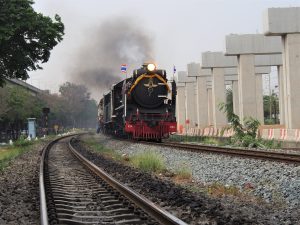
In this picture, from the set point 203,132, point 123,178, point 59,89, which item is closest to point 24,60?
point 123,178

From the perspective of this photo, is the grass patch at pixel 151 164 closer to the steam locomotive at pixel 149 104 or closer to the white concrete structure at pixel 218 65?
the steam locomotive at pixel 149 104

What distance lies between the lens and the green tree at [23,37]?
23.3 m

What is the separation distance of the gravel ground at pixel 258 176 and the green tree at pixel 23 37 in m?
10.5

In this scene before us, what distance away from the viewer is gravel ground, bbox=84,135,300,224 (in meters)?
8.78

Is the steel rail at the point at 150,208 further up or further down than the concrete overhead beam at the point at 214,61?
further down

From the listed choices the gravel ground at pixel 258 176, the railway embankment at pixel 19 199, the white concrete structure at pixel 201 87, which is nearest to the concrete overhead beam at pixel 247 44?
the white concrete structure at pixel 201 87

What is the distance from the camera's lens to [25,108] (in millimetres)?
66688

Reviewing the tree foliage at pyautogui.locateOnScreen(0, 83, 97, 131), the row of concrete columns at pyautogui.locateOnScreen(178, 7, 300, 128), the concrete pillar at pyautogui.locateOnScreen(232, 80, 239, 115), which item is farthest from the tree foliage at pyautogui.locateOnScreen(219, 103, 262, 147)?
the concrete pillar at pyautogui.locateOnScreen(232, 80, 239, 115)

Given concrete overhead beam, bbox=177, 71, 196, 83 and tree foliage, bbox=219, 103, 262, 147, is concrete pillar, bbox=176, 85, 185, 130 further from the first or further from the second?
tree foliage, bbox=219, 103, 262, 147

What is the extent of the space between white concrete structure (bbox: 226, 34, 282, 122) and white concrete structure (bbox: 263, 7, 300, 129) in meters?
9.22

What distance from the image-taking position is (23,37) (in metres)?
25.4

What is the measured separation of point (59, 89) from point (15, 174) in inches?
5795

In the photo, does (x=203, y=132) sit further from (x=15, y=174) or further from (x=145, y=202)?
A: (x=145, y=202)

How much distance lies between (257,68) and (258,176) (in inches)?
1896
